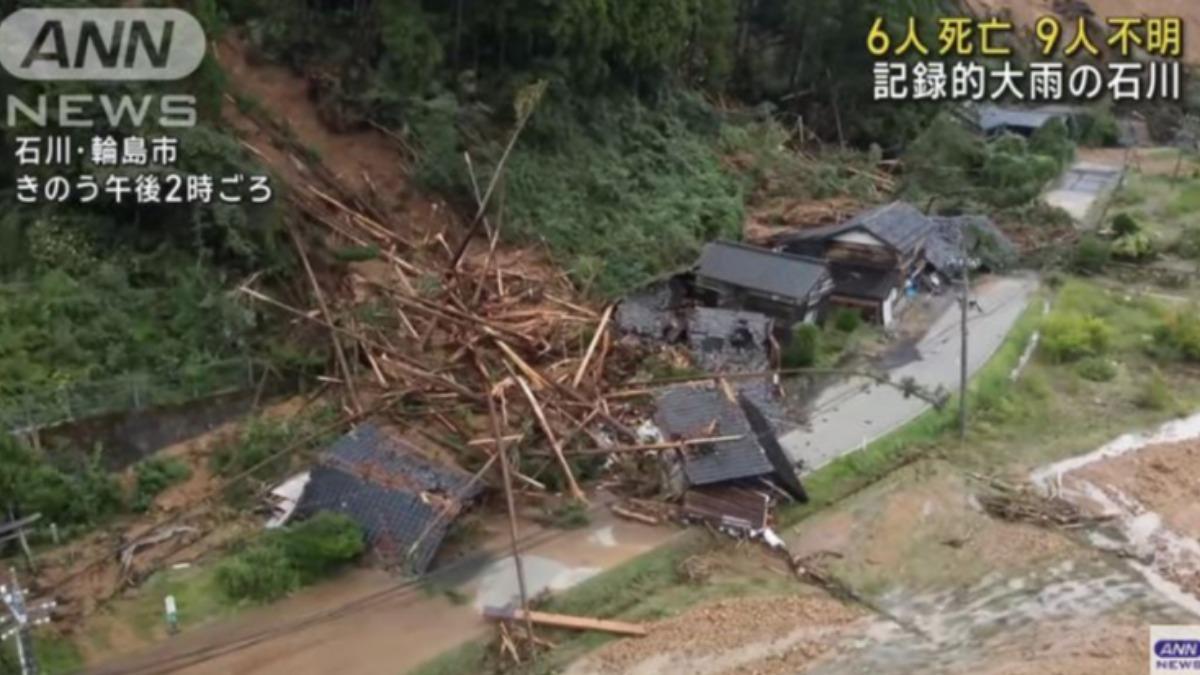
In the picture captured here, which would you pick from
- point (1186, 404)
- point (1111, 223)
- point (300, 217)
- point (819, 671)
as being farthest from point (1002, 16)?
point (819, 671)

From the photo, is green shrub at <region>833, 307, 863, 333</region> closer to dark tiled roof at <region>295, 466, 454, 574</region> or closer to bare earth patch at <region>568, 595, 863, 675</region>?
bare earth patch at <region>568, 595, 863, 675</region>

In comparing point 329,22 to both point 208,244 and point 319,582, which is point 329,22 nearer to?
point 208,244

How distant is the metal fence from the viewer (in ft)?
59.4

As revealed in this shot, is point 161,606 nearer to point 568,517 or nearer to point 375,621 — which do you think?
point 375,621

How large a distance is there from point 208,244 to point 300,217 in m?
2.41

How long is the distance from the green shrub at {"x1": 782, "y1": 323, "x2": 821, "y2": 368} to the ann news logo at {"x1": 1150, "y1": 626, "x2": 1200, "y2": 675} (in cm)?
853

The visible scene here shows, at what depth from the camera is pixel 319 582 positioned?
17250 mm

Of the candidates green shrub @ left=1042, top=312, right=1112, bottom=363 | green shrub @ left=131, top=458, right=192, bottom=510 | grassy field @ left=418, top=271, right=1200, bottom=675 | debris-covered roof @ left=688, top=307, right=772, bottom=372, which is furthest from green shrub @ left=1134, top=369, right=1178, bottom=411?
green shrub @ left=131, top=458, right=192, bottom=510

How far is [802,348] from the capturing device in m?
23.2

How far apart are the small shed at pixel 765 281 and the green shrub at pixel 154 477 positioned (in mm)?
10321

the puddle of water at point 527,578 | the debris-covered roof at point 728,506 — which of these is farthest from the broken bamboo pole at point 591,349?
the puddle of water at point 527,578

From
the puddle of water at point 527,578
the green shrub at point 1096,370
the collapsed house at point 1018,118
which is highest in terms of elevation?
the collapsed house at point 1018,118

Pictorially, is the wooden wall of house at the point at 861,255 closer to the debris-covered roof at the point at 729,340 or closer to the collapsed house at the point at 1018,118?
the debris-covered roof at the point at 729,340

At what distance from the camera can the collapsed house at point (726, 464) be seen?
1852 centimetres
